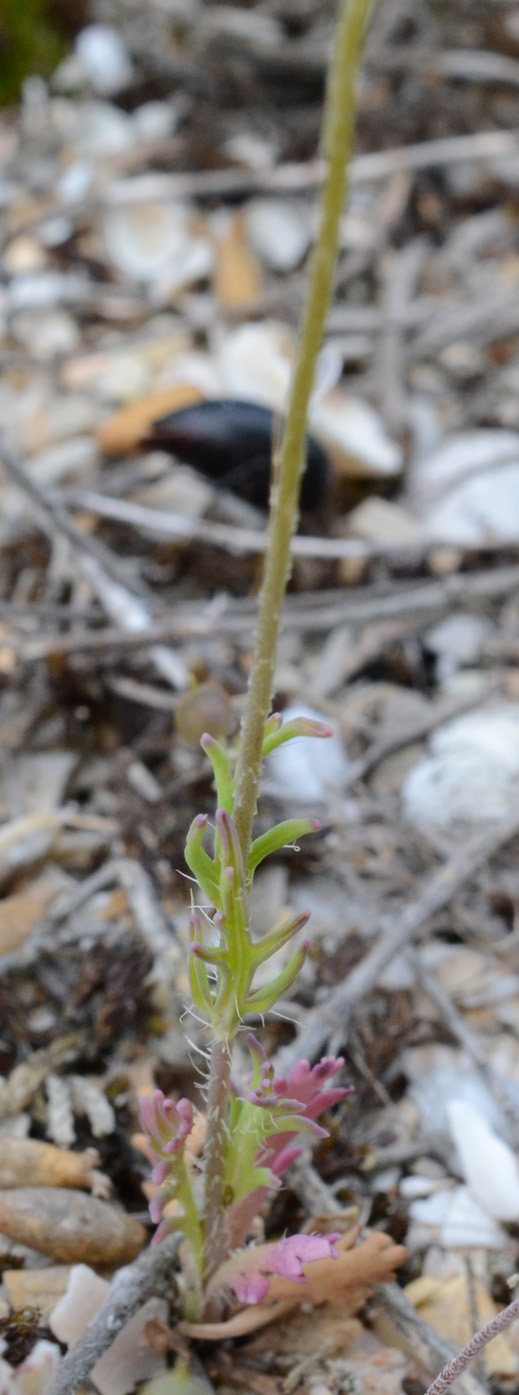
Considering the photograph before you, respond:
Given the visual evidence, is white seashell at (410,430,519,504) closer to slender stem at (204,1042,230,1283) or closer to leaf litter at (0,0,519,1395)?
leaf litter at (0,0,519,1395)

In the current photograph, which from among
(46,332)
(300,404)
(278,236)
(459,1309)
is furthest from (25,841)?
(278,236)

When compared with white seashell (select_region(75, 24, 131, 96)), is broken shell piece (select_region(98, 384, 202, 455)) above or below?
below

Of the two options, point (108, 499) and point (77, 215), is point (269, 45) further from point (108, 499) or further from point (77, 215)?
point (108, 499)

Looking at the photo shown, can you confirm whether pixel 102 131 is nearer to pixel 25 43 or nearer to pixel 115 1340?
pixel 25 43

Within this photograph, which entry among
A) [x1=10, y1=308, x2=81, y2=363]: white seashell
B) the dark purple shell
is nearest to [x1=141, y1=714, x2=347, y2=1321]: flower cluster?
the dark purple shell

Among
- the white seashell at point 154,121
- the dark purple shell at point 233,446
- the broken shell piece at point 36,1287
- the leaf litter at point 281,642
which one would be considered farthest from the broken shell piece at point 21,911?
the white seashell at point 154,121
